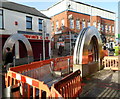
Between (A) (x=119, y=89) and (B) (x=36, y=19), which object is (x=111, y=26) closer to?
(B) (x=36, y=19)

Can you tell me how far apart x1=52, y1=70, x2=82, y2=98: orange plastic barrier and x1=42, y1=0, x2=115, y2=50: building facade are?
59.6 ft

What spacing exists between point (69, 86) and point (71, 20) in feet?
80.1

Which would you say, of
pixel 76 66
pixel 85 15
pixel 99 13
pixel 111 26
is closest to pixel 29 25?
pixel 76 66

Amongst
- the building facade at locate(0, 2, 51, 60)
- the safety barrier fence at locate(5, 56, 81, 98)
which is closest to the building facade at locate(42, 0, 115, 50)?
the building facade at locate(0, 2, 51, 60)

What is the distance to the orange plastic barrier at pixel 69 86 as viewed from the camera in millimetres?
3103

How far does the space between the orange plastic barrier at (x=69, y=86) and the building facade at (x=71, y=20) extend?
59.6ft

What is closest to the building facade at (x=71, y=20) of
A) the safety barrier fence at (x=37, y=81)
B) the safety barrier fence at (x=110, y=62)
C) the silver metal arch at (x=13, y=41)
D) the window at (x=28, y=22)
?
the window at (x=28, y=22)

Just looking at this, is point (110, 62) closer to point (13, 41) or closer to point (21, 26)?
point (13, 41)

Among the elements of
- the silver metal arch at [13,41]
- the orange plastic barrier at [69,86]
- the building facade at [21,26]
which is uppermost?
the building facade at [21,26]

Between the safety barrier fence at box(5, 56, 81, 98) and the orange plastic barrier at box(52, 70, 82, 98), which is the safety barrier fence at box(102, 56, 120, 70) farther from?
the orange plastic barrier at box(52, 70, 82, 98)

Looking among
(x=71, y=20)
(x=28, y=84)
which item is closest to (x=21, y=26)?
(x=28, y=84)

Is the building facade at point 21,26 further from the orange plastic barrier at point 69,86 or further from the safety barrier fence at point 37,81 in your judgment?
the orange plastic barrier at point 69,86

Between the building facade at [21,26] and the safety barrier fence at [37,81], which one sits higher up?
the building facade at [21,26]

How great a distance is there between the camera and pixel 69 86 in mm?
3629
